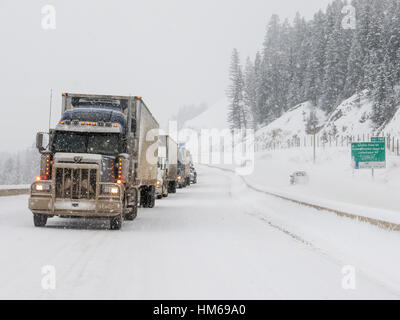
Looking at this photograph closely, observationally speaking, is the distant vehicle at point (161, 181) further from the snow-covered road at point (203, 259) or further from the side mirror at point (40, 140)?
the side mirror at point (40, 140)

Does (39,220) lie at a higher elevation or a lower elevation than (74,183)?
lower

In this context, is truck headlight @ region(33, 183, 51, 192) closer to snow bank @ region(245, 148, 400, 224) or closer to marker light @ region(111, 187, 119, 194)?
marker light @ region(111, 187, 119, 194)

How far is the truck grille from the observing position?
13516 mm

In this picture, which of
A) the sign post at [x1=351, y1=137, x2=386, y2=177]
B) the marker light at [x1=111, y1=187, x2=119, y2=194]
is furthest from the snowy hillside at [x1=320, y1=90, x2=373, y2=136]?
the marker light at [x1=111, y1=187, x2=119, y2=194]

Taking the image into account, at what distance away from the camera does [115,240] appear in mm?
11859

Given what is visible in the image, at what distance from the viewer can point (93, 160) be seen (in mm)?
13625

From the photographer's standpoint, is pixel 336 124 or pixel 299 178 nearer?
pixel 299 178

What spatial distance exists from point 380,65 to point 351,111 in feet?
48.9

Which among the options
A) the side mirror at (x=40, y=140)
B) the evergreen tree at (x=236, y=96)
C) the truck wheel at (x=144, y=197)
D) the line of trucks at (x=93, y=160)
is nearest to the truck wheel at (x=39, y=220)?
the line of trucks at (x=93, y=160)

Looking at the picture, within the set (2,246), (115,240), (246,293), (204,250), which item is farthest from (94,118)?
(246,293)

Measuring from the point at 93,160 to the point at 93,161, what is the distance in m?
0.03

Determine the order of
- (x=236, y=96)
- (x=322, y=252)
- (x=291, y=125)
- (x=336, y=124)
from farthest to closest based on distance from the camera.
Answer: (x=236, y=96)
(x=291, y=125)
(x=336, y=124)
(x=322, y=252)

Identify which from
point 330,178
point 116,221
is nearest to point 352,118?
point 330,178

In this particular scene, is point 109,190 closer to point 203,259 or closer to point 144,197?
point 203,259
